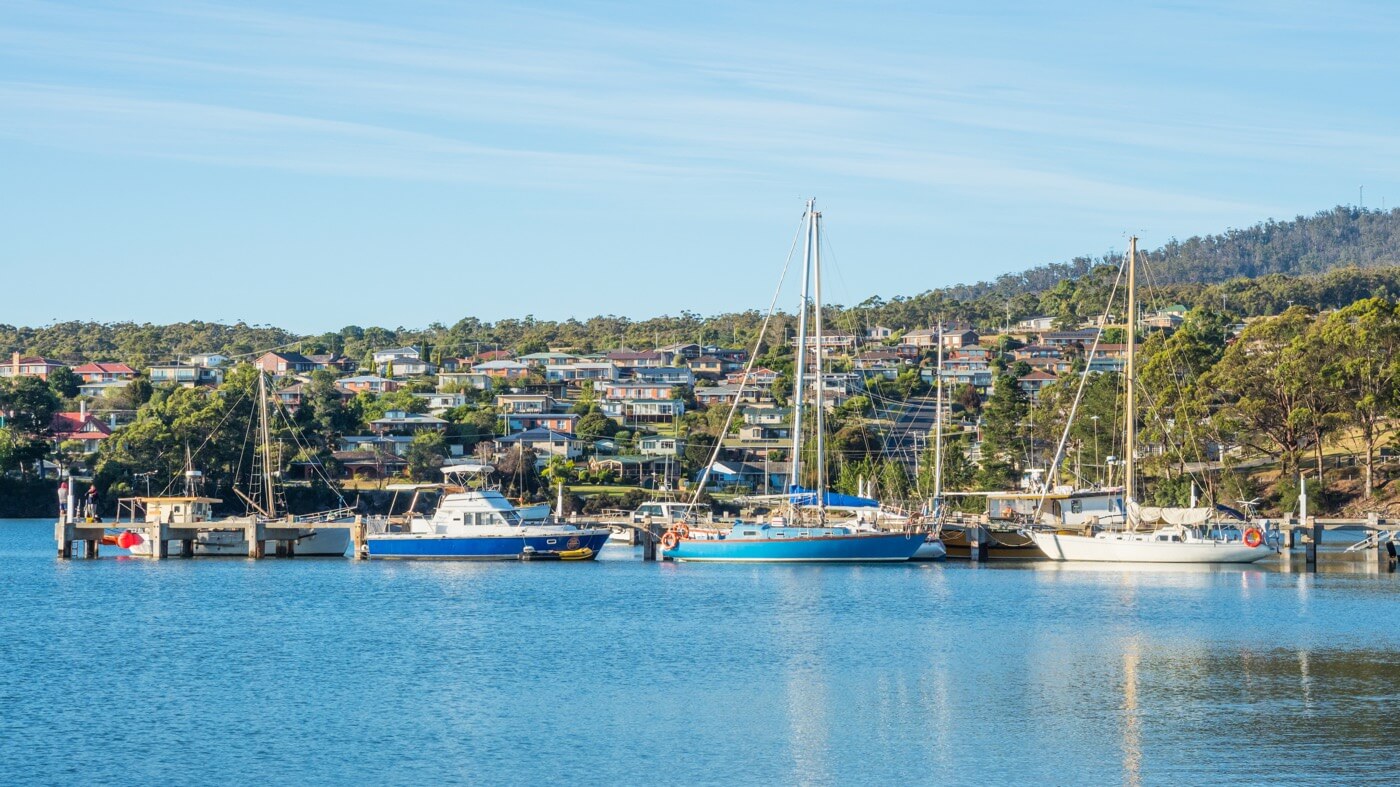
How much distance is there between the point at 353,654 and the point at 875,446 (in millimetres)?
90352

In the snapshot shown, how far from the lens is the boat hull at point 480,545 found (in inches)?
2741

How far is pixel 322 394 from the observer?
15800cm

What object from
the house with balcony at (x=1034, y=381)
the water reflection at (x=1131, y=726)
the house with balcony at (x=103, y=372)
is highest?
the house with balcony at (x=103, y=372)

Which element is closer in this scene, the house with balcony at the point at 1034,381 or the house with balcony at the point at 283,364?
the house with balcony at the point at 1034,381

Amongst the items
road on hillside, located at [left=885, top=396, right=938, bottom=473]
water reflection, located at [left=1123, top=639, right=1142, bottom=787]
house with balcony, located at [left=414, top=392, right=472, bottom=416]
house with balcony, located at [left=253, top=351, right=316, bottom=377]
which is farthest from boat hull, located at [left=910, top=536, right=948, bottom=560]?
house with balcony, located at [left=253, top=351, right=316, bottom=377]

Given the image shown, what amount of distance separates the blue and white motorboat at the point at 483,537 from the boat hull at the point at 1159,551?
19316 mm

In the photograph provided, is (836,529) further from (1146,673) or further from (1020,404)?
(1020,404)

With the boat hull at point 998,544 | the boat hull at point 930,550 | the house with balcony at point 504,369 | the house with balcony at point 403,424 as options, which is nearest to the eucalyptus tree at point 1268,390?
the boat hull at point 998,544

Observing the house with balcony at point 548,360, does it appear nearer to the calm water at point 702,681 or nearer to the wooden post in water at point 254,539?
the wooden post in water at point 254,539

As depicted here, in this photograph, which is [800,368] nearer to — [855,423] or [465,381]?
[855,423]

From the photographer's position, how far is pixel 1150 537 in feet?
224

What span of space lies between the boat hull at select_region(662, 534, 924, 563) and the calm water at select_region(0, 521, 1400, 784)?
14.5 feet

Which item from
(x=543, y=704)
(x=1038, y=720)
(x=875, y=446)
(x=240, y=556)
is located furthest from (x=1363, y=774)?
(x=875, y=446)

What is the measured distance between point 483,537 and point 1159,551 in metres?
26.1
